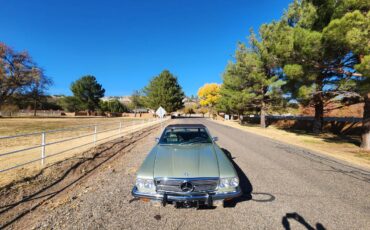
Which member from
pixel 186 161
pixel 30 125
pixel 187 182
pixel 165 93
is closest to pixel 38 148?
pixel 186 161

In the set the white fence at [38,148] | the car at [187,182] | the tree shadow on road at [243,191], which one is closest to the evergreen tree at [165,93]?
the white fence at [38,148]

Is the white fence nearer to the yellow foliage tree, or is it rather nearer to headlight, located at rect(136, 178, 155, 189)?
headlight, located at rect(136, 178, 155, 189)

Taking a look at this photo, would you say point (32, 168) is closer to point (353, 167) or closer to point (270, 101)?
point (353, 167)

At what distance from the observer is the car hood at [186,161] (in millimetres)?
3816

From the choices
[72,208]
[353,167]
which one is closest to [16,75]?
[72,208]

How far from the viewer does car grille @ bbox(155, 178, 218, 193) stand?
368 cm

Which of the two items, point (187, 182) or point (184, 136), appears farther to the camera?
point (184, 136)

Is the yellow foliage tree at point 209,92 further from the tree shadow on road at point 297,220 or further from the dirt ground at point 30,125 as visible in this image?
the tree shadow on road at point 297,220

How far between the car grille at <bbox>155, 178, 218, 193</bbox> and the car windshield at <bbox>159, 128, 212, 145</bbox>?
1.81m

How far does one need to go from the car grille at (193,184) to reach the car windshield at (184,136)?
71.1 inches

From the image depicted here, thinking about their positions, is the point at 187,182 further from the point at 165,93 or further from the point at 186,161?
the point at 165,93

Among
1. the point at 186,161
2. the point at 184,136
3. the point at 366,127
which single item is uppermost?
the point at 366,127

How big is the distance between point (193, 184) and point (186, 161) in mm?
646

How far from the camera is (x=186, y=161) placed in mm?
4262
